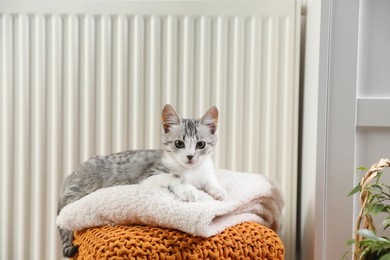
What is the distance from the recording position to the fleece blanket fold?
3.89 feet

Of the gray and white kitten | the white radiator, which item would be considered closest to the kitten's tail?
the gray and white kitten

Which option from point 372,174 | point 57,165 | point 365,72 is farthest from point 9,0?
point 372,174

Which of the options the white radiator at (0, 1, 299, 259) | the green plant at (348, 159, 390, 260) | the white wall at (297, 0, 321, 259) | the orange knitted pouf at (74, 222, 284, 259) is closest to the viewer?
the green plant at (348, 159, 390, 260)

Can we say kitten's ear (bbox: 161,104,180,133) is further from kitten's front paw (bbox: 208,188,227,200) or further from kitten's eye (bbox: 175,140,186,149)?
kitten's front paw (bbox: 208,188,227,200)

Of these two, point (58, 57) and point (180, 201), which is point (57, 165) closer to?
point (58, 57)

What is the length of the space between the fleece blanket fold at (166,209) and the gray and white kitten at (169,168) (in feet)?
0.17

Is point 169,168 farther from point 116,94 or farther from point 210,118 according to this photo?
point 116,94

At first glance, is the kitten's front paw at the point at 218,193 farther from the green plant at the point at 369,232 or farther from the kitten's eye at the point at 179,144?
the green plant at the point at 369,232

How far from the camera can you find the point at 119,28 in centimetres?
179

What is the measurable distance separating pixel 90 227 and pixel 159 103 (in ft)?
2.10

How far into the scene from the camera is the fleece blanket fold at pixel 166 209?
3.89ft

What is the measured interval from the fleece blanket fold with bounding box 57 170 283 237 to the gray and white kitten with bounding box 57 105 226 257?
0.17 ft

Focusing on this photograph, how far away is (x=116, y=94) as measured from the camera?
1.81 m

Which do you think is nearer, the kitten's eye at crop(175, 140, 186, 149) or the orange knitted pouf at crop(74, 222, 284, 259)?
the orange knitted pouf at crop(74, 222, 284, 259)
